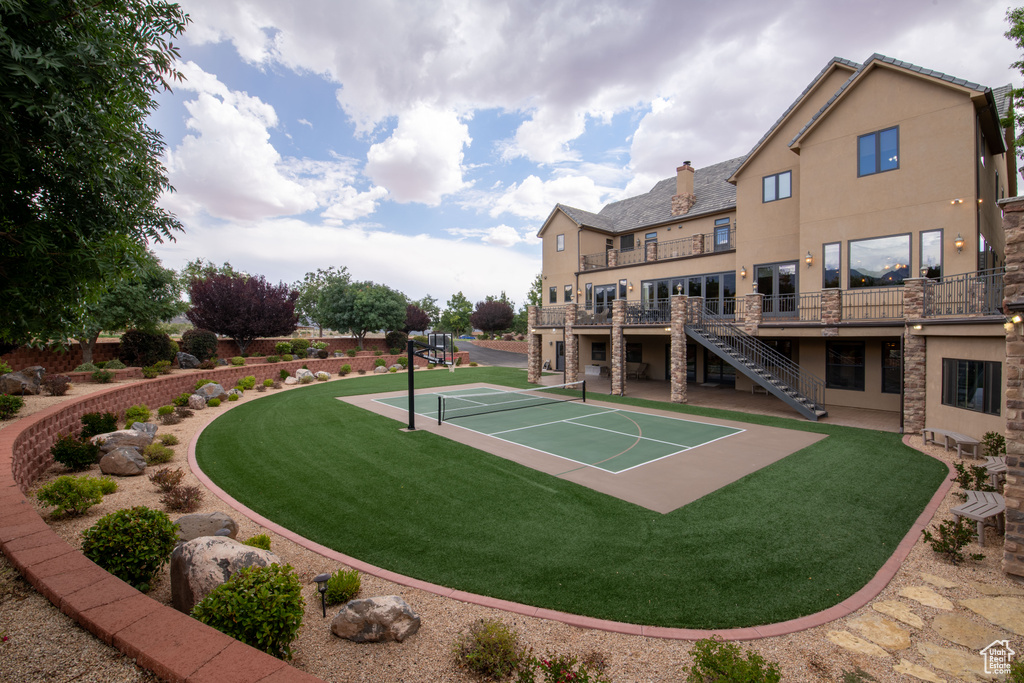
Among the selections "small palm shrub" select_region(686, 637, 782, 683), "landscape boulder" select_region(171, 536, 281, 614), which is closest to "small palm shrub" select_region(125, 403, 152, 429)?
"landscape boulder" select_region(171, 536, 281, 614)

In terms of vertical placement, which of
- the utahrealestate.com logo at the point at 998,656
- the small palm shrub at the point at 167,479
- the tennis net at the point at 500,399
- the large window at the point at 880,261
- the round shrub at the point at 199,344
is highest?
the large window at the point at 880,261

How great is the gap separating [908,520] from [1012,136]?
27534 millimetres

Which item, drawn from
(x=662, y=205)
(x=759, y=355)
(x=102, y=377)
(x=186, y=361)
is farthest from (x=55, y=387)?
(x=662, y=205)

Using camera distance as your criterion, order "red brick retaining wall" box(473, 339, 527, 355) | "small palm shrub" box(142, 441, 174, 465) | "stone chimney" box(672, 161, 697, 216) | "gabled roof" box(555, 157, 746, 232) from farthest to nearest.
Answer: "red brick retaining wall" box(473, 339, 527, 355) → "stone chimney" box(672, 161, 697, 216) → "gabled roof" box(555, 157, 746, 232) → "small palm shrub" box(142, 441, 174, 465)

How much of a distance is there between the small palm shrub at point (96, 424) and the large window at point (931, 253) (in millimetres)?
26764

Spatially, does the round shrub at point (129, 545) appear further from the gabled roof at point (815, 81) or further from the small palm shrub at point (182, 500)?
the gabled roof at point (815, 81)

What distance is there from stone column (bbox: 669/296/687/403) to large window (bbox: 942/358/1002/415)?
896 centimetres

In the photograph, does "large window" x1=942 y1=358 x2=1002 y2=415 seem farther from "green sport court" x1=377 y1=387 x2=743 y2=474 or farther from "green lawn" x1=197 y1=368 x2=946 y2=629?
"green sport court" x1=377 y1=387 x2=743 y2=474

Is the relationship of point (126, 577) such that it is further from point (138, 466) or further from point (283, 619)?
point (138, 466)

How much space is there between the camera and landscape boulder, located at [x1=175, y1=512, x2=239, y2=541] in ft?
22.9

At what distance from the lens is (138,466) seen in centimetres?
1103

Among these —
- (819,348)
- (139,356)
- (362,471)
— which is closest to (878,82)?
(819,348)

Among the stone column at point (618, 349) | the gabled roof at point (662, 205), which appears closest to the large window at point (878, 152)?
the gabled roof at point (662, 205)

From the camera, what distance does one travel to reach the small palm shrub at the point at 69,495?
7.69 m
